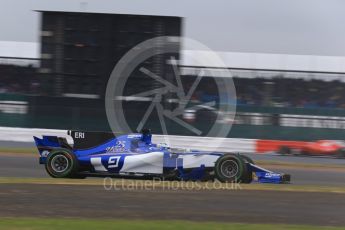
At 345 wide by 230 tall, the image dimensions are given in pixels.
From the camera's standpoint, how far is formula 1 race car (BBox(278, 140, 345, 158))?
21.9 m

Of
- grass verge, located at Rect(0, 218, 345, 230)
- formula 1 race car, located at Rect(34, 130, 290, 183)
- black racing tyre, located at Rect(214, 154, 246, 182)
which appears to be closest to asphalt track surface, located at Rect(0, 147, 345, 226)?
grass verge, located at Rect(0, 218, 345, 230)

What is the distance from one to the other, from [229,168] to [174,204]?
9.69 ft

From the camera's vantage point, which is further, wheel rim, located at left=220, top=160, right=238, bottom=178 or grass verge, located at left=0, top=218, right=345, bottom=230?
wheel rim, located at left=220, top=160, right=238, bottom=178

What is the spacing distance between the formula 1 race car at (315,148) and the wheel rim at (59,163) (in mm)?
12201

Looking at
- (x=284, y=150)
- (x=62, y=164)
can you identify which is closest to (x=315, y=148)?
(x=284, y=150)

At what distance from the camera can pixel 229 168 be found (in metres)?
10.8

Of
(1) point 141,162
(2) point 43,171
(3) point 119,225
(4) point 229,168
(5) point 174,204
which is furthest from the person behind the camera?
(2) point 43,171

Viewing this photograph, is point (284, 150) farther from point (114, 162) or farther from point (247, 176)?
point (114, 162)

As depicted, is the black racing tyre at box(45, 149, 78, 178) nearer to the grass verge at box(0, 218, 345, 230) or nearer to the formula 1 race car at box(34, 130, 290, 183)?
the formula 1 race car at box(34, 130, 290, 183)

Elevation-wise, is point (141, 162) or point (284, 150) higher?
point (141, 162)

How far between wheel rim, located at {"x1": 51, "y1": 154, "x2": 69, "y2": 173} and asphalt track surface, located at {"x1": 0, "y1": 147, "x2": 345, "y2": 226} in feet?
5.32

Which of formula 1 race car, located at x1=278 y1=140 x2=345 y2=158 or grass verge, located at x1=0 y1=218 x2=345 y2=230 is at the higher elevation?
formula 1 race car, located at x1=278 y1=140 x2=345 y2=158

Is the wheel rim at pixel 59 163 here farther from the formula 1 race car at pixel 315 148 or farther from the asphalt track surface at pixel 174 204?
the formula 1 race car at pixel 315 148

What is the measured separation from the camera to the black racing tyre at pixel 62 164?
36.6 feet
